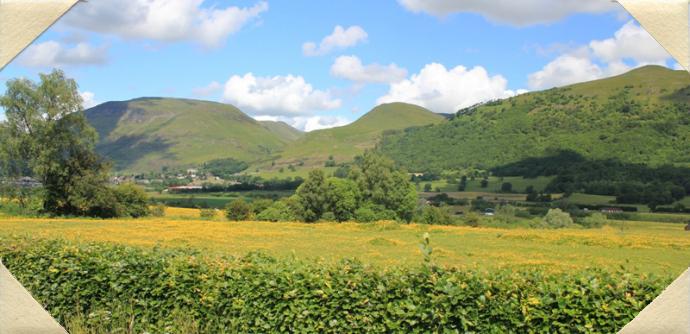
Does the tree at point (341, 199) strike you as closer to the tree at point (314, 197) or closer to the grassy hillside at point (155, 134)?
the tree at point (314, 197)

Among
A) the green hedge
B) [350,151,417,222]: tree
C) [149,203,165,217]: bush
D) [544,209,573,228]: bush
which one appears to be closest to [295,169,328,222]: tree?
[350,151,417,222]: tree

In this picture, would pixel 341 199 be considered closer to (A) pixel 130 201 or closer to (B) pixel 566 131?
(A) pixel 130 201

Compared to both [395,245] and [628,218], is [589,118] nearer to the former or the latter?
[628,218]

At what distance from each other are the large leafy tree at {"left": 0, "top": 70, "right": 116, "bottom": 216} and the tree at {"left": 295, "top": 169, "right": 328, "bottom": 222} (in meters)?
20.1

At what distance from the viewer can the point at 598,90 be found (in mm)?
126688

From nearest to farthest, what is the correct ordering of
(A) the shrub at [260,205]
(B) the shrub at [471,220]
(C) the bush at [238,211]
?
(C) the bush at [238,211] → (A) the shrub at [260,205] → (B) the shrub at [471,220]

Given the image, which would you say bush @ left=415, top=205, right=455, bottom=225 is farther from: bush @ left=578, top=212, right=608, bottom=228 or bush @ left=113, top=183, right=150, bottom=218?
bush @ left=113, top=183, right=150, bottom=218

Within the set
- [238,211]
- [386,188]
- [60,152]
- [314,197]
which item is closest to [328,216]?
[314,197]

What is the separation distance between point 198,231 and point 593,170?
61.2 m

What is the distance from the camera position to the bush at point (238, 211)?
146 feet

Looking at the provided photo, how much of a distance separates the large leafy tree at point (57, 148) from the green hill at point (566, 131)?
55551 mm

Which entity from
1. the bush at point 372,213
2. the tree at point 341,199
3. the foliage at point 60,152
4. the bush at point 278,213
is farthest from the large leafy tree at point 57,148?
the bush at point 372,213

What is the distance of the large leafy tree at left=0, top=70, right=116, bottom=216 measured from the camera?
34094mm

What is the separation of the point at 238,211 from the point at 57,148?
14901 millimetres
